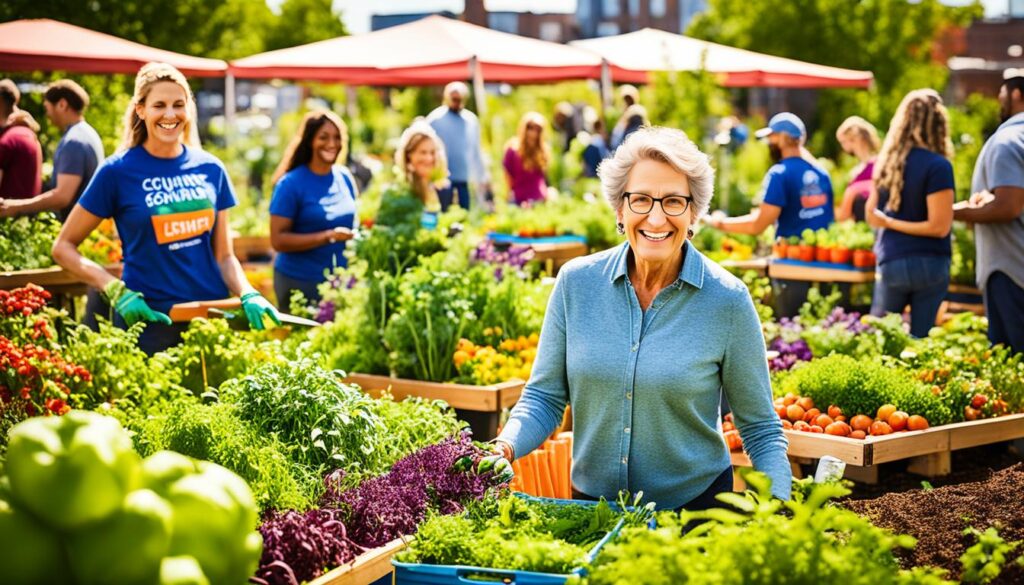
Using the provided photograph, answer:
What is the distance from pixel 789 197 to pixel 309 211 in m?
3.66

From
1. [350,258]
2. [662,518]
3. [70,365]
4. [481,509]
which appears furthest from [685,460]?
[350,258]

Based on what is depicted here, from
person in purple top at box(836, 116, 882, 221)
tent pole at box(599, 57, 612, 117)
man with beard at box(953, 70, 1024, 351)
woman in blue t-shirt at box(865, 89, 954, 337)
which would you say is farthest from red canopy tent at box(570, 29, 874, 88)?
man with beard at box(953, 70, 1024, 351)

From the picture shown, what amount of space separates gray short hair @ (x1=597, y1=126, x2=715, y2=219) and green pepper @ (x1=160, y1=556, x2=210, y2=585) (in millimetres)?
1628

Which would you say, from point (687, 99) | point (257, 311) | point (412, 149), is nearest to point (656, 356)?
point (257, 311)

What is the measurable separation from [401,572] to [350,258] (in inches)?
149

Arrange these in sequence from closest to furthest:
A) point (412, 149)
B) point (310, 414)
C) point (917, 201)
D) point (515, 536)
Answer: point (515, 536)
point (310, 414)
point (917, 201)
point (412, 149)

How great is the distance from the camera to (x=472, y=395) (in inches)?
213

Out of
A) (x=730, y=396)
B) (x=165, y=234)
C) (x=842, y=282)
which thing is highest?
(x=165, y=234)

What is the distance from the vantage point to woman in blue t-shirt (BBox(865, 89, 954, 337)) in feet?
21.3

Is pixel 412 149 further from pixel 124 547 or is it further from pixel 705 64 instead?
pixel 705 64

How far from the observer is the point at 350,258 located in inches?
239

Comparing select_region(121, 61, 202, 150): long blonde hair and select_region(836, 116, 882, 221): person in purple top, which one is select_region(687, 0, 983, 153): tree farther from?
select_region(121, 61, 202, 150): long blonde hair

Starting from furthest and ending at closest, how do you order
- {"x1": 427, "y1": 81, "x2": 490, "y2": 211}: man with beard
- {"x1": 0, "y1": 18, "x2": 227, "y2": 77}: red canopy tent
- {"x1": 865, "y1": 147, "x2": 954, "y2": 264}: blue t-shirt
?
{"x1": 427, "y1": 81, "x2": 490, "y2": 211}: man with beard → {"x1": 0, "y1": 18, "x2": 227, "y2": 77}: red canopy tent → {"x1": 865, "y1": 147, "x2": 954, "y2": 264}: blue t-shirt

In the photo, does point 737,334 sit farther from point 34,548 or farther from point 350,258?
point 350,258
